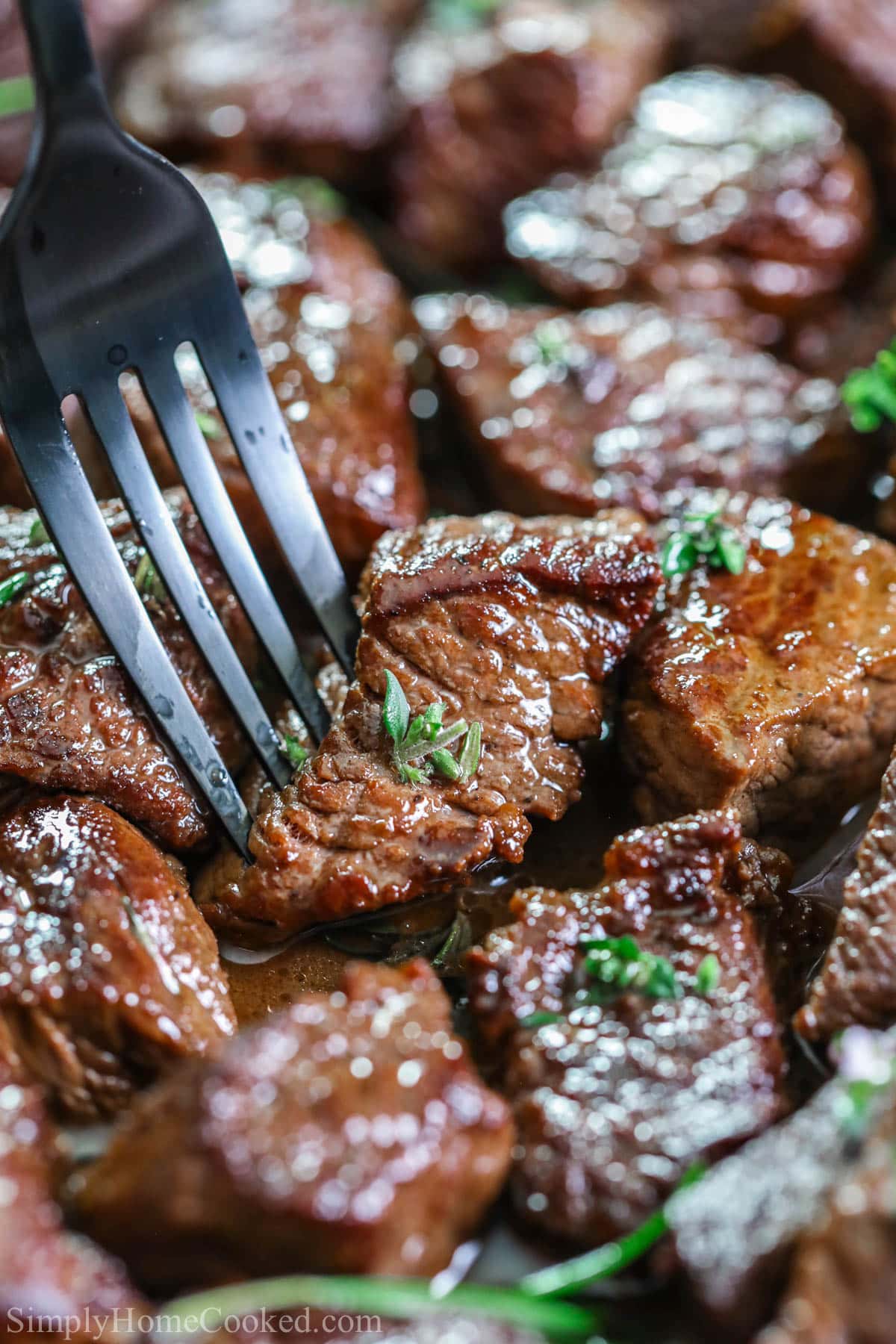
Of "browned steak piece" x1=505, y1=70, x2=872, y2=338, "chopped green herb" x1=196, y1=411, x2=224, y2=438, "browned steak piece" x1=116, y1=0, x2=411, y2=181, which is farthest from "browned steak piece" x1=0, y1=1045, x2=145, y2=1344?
"browned steak piece" x1=116, y1=0, x2=411, y2=181

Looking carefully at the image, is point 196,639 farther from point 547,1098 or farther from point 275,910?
point 547,1098

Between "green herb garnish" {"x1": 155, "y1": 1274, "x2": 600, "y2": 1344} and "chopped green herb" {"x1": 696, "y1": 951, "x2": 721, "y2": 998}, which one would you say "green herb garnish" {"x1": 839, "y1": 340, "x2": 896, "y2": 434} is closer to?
"chopped green herb" {"x1": 696, "y1": 951, "x2": 721, "y2": 998}

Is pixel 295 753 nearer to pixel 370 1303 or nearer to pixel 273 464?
pixel 273 464

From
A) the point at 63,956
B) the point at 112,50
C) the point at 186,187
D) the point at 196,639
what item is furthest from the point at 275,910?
the point at 112,50

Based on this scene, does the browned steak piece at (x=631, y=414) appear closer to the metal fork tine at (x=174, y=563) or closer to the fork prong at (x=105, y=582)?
the metal fork tine at (x=174, y=563)

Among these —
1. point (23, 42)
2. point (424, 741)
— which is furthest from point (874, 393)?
point (23, 42)

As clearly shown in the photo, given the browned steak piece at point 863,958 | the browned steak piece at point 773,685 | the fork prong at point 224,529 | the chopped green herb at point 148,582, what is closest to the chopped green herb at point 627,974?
the browned steak piece at point 863,958
